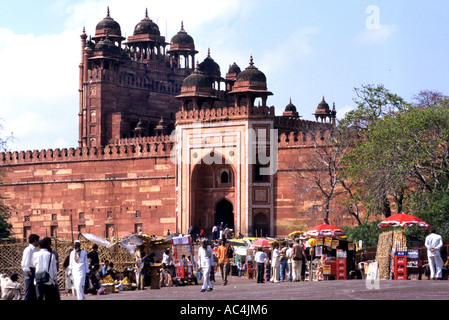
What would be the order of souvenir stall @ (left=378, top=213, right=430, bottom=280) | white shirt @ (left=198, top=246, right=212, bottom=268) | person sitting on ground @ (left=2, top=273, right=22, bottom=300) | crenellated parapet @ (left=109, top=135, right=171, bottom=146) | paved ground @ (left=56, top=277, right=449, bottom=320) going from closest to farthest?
paved ground @ (left=56, top=277, right=449, bottom=320), person sitting on ground @ (left=2, top=273, right=22, bottom=300), white shirt @ (left=198, top=246, right=212, bottom=268), souvenir stall @ (left=378, top=213, right=430, bottom=280), crenellated parapet @ (left=109, top=135, right=171, bottom=146)

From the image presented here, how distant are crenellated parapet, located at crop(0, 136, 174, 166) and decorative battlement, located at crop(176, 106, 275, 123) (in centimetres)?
193

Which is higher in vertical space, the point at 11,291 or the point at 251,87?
the point at 251,87

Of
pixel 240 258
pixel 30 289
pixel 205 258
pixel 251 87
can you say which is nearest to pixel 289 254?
pixel 205 258

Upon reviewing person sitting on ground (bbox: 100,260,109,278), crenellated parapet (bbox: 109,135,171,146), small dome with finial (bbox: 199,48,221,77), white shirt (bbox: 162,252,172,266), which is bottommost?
person sitting on ground (bbox: 100,260,109,278)

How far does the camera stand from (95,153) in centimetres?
4388

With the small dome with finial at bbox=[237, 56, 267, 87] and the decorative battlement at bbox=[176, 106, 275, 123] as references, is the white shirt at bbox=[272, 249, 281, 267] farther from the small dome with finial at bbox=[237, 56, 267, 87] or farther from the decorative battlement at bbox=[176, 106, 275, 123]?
the small dome with finial at bbox=[237, 56, 267, 87]

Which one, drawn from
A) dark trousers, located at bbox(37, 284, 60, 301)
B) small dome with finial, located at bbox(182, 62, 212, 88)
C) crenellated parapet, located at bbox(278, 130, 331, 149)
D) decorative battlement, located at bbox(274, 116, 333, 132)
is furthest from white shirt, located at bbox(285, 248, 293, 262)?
small dome with finial, located at bbox(182, 62, 212, 88)

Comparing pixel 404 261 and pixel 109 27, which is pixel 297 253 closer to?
pixel 404 261

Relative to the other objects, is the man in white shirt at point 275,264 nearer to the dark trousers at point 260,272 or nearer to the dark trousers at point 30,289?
the dark trousers at point 260,272

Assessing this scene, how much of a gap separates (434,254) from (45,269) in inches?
313

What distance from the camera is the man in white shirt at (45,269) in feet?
43.9

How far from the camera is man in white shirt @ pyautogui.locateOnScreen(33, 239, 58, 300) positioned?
13.4m
